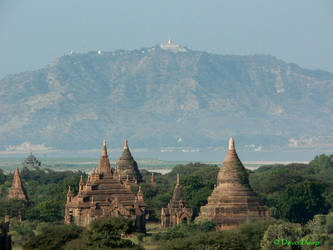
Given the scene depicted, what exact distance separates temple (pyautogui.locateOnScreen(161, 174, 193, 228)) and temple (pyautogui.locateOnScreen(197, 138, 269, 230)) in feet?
19.5

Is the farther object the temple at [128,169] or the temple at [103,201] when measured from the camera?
the temple at [128,169]

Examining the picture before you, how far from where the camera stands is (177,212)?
10844 cm

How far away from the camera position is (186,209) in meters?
108

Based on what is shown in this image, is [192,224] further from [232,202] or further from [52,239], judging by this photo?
[52,239]

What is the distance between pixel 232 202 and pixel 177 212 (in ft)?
30.1

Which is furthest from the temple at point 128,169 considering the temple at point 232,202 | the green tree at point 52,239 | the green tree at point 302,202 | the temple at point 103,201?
the green tree at point 52,239

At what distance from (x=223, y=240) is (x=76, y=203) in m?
27.5

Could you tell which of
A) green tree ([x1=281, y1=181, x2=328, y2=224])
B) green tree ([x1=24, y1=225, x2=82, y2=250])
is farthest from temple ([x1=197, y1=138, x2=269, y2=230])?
green tree ([x1=24, y1=225, x2=82, y2=250])

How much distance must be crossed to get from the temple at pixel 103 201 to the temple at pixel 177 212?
474 centimetres

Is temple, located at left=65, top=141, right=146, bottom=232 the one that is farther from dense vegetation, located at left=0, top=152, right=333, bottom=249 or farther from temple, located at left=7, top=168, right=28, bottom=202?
temple, located at left=7, top=168, right=28, bottom=202

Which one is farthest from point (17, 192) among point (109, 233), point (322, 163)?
point (322, 163)

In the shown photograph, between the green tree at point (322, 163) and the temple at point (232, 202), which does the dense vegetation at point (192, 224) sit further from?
the green tree at point (322, 163)

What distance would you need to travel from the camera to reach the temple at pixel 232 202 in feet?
325

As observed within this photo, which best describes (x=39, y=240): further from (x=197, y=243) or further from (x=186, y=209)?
(x=186, y=209)
